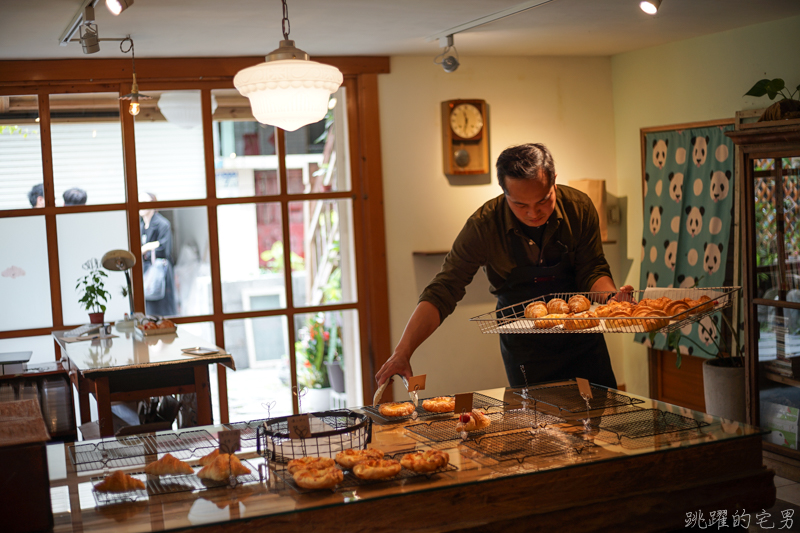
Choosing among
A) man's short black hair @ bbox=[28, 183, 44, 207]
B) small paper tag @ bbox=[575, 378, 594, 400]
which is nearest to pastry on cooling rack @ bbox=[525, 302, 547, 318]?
small paper tag @ bbox=[575, 378, 594, 400]

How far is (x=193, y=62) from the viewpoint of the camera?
4.72 metres

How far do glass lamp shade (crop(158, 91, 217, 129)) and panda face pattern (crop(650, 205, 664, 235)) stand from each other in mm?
3155

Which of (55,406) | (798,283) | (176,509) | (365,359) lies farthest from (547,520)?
(365,359)

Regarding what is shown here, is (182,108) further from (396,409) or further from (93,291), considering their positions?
(396,409)

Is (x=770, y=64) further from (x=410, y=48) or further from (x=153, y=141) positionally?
(x=153, y=141)

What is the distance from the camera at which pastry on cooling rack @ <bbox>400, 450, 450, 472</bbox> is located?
171 centimetres

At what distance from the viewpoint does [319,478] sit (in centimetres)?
163

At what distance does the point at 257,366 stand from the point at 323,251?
0.92 meters

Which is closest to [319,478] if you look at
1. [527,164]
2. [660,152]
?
[527,164]

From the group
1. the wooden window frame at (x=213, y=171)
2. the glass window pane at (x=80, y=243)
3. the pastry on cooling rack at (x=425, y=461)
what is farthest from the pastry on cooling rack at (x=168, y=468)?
the glass window pane at (x=80, y=243)

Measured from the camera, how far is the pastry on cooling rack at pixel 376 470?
167 cm

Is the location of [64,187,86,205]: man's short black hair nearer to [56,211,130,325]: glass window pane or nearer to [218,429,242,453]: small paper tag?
[56,211,130,325]: glass window pane

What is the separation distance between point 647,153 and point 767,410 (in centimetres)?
207

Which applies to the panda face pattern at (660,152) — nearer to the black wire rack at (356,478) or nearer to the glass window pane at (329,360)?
the glass window pane at (329,360)
